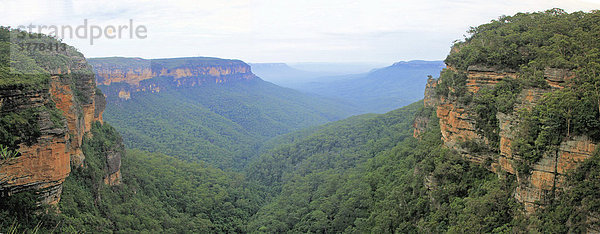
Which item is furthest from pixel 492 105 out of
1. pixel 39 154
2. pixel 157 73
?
pixel 157 73

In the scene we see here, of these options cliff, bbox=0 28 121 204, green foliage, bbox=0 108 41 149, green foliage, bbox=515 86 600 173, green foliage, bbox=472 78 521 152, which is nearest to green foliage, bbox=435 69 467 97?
green foliage, bbox=472 78 521 152

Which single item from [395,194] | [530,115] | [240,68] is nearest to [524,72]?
[530,115]

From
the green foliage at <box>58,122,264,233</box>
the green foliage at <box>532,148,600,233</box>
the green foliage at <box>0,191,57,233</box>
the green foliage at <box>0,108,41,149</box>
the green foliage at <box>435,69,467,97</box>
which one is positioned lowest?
the green foliage at <box>58,122,264,233</box>

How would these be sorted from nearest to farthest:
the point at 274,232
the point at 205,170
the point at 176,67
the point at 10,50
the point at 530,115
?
the point at 530,115 < the point at 10,50 < the point at 274,232 < the point at 205,170 < the point at 176,67

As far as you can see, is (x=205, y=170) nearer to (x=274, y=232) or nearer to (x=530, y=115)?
(x=274, y=232)

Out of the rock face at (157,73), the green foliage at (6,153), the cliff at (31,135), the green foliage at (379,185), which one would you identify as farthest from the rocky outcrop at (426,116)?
the rock face at (157,73)

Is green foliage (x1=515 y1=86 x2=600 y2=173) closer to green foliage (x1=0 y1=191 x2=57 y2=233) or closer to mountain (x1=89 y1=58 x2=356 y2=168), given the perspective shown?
green foliage (x1=0 y1=191 x2=57 y2=233)

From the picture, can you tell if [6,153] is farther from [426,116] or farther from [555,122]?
[426,116]
